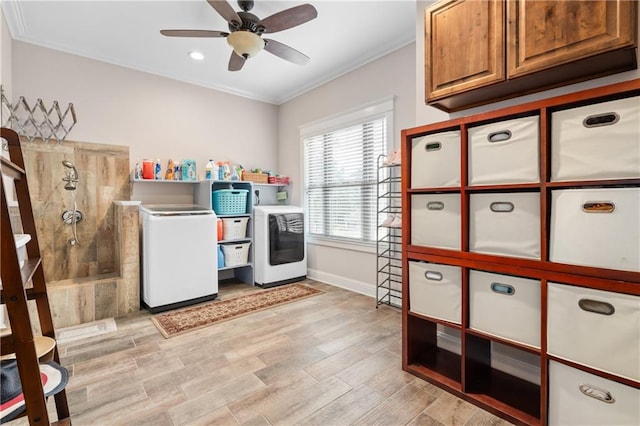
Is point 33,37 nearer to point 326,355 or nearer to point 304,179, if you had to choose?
point 304,179

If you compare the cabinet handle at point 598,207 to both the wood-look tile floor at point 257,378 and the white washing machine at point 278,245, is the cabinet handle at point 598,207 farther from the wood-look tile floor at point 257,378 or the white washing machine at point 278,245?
the white washing machine at point 278,245

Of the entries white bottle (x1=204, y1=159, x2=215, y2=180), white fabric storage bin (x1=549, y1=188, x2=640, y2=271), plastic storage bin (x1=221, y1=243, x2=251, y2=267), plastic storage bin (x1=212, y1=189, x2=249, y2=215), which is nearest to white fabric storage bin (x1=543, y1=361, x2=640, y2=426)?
white fabric storage bin (x1=549, y1=188, x2=640, y2=271)

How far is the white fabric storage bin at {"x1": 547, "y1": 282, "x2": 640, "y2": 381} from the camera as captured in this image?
1.16 meters

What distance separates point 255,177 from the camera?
13.9ft

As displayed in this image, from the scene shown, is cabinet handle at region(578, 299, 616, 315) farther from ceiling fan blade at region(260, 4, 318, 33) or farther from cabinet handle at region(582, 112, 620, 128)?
ceiling fan blade at region(260, 4, 318, 33)

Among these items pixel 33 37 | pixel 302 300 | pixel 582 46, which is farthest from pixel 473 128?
pixel 33 37

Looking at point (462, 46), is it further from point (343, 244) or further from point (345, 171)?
point (343, 244)

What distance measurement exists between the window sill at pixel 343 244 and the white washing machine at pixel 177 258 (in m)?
1.43

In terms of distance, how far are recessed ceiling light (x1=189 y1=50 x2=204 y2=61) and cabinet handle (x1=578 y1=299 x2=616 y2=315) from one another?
3.76 metres

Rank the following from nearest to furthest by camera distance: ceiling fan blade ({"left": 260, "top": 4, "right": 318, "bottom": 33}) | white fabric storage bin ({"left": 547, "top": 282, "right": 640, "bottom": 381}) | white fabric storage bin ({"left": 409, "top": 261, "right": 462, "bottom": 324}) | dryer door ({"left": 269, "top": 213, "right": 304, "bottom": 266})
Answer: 1. white fabric storage bin ({"left": 547, "top": 282, "right": 640, "bottom": 381})
2. white fabric storage bin ({"left": 409, "top": 261, "right": 462, "bottom": 324})
3. ceiling fan blade ({"left": 260, "top": 4, "right": 318, "bottom": 33})
4. dryer door ({"left": 269, "top": 213, "right": 304, "bottom": 266})

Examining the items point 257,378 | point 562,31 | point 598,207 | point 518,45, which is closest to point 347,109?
point 518,45

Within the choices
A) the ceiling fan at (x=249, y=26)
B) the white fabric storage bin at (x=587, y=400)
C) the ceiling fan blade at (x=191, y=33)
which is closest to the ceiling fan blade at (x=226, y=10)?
the ceiling fan at (x=249, y=26)

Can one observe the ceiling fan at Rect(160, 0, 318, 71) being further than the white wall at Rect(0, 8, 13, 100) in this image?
No

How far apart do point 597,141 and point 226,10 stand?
230cm
